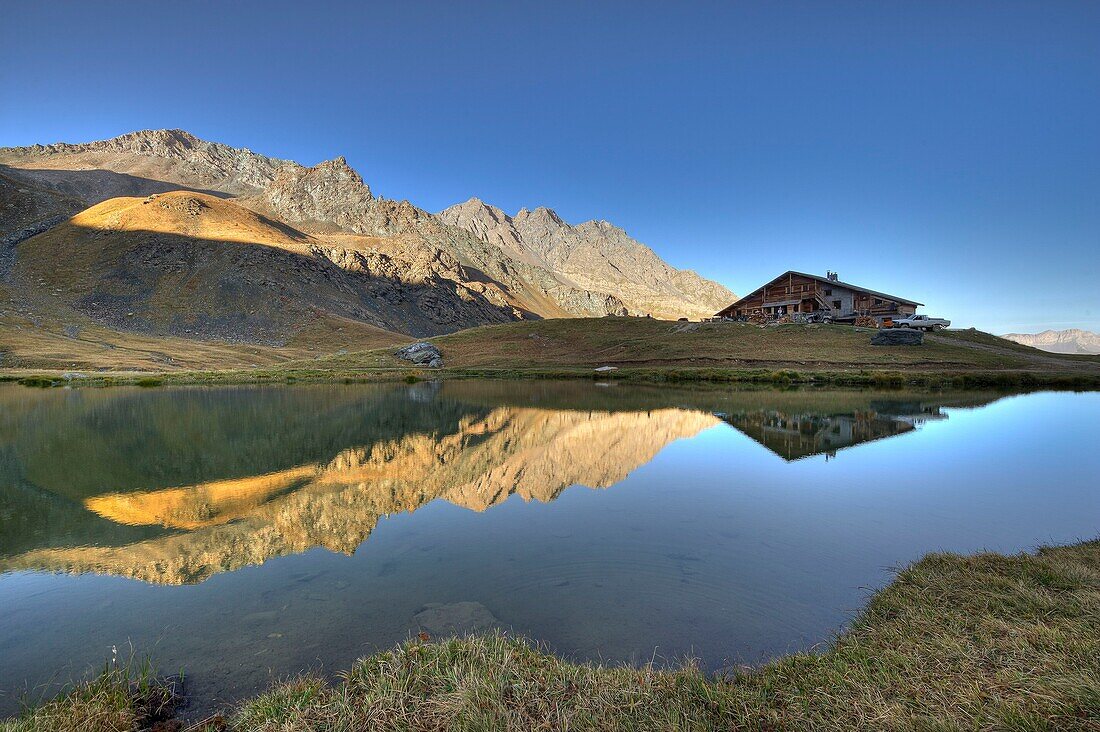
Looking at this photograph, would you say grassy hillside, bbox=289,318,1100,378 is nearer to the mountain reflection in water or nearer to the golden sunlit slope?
the mountain reflection in water

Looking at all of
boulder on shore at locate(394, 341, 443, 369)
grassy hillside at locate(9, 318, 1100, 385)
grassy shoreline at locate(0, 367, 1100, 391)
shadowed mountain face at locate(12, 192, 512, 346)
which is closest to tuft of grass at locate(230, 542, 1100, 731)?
grassy shoreline at locate(0, 367, 1100, 391)

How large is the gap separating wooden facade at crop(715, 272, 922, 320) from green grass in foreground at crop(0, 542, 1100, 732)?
80333 millimetres

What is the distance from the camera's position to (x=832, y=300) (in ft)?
255

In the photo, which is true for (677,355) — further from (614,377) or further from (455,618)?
(455,618)

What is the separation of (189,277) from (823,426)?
168148 mm

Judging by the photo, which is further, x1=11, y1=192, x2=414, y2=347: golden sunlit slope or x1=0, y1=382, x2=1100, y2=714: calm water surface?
x1=11, y1=192, x2=414, y2=347: golden sunlit slope

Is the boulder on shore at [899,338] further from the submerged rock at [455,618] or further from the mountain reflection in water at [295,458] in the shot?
the submerged rock at [455,618]

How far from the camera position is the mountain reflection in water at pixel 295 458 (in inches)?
474

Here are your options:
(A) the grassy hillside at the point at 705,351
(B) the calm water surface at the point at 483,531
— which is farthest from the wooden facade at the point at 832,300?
(B) the calm water surface at the point at 483,531

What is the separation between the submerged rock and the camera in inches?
307

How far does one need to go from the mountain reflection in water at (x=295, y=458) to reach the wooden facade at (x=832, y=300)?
125ft

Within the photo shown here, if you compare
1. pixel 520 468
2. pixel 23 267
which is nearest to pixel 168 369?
pixel 520 468

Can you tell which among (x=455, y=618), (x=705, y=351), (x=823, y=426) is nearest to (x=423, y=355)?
(x=705, y=351)

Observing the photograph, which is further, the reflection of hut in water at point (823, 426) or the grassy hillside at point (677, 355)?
the grassy hillside at point (677, 355)
